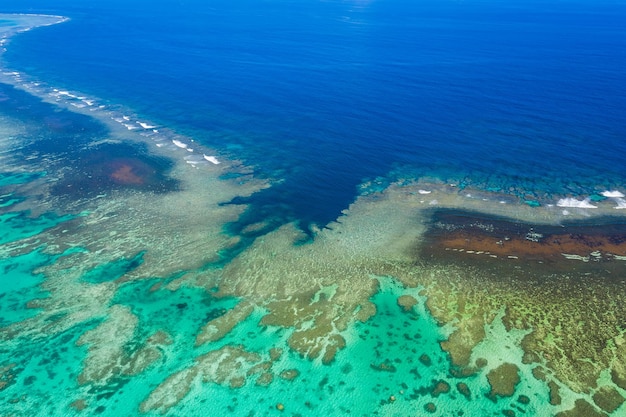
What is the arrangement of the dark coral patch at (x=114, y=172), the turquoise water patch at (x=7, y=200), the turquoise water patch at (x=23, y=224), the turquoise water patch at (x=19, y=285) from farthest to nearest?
1. the dark coral patch at (x=114, y=172)
2. the turquoise water patch at (x=7, y=200)
3. the turquoise water patch at (x=23, y=224)
4. the turquoise water patch at (x=19, y=285)

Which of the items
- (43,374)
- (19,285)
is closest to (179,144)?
(19,285)

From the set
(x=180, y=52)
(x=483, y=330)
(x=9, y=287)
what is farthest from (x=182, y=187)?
(x=180, y=52)

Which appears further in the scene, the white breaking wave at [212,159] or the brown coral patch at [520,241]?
the white breaking wave at [212,159]

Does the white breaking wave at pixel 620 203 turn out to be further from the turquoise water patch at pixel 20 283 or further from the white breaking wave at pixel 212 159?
the turquoise water patch at pixel 20 283

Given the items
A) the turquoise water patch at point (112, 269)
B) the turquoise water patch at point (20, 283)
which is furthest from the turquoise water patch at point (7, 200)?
the turquoise water patch at point (112, 269)

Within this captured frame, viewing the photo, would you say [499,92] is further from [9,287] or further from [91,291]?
[9,287]

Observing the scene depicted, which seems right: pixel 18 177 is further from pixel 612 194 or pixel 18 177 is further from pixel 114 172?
pixel 612 194

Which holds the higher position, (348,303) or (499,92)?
(499,92)
